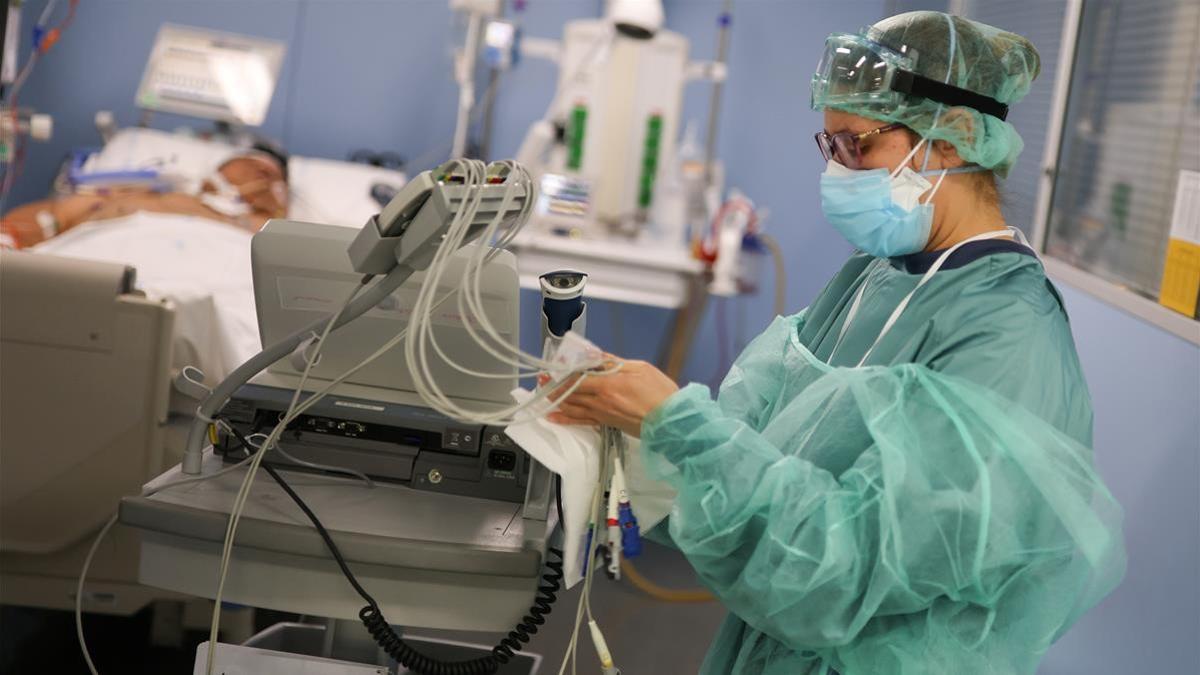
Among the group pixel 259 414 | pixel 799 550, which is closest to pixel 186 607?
pixel 259 414

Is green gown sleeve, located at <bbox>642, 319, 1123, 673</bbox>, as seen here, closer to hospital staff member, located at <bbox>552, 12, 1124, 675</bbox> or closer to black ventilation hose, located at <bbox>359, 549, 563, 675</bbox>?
hospital staff member, located at <bbox>552, 12, 1124, 675</bbox>

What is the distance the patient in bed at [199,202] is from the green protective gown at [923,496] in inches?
94.2

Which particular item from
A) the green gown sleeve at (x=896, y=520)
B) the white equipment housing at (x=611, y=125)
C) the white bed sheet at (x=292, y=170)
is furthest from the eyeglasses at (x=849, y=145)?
the white bed sheet at (x=292, y=170)

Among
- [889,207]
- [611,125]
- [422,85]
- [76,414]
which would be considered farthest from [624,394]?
[422,85]

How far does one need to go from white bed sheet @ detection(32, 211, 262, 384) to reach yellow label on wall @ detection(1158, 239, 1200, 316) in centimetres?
184

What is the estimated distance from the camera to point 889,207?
1.43m

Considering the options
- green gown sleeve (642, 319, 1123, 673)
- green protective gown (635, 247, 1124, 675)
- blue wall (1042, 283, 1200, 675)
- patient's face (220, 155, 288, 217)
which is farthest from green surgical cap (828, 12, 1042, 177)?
patient's face (220, 155, 288, 217)

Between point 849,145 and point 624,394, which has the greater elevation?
point 849,145

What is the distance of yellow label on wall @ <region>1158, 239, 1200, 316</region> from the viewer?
2.05 meters

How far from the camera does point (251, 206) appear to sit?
3861mm

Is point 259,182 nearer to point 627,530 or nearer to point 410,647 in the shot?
point 410,647

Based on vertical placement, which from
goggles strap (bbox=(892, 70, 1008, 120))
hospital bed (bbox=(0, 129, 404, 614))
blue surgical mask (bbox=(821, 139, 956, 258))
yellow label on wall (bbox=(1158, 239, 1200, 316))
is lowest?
hospital bed (bbox=(0, 129, 404, 614))

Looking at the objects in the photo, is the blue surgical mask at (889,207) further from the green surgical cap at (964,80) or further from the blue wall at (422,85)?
the blue wall at (422,85)

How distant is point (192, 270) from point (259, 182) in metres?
0.88
